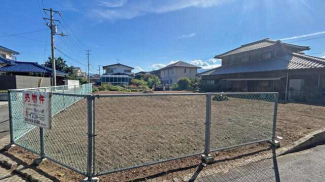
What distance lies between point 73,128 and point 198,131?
414cm

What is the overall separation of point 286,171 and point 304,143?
75.4 inches

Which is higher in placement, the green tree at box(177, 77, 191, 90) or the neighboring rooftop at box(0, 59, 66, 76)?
the neighboring rooftop at box(0, 59, 66, 76)

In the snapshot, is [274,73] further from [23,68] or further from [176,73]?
[23,68]

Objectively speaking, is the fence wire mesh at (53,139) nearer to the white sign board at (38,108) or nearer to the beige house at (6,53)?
the white sign board at (38,108)

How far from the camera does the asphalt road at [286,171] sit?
8.59 ft

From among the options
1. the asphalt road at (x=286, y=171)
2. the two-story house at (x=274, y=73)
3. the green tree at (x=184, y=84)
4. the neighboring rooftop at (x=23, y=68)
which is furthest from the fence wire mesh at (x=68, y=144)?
the green tree at (x=184, y=84)

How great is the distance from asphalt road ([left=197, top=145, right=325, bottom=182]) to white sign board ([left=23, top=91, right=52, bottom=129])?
2.88 metres

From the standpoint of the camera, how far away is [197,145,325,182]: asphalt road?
2619 millimetres

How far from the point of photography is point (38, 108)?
2.89 m

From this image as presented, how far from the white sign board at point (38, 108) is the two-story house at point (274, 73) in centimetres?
1671

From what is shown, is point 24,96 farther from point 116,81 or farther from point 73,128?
point 116,81

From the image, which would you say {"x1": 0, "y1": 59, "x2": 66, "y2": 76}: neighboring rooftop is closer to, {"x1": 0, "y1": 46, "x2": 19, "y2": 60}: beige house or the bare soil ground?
{"x1": 0, "y1": 46, "x2": 19, "y2": 60}: beige house

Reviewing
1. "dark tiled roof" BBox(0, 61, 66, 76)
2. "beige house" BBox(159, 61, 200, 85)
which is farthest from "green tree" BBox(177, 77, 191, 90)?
"dark tiled roof" BBox(0, 61, 66, 76)

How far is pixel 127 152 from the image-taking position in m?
3.48
